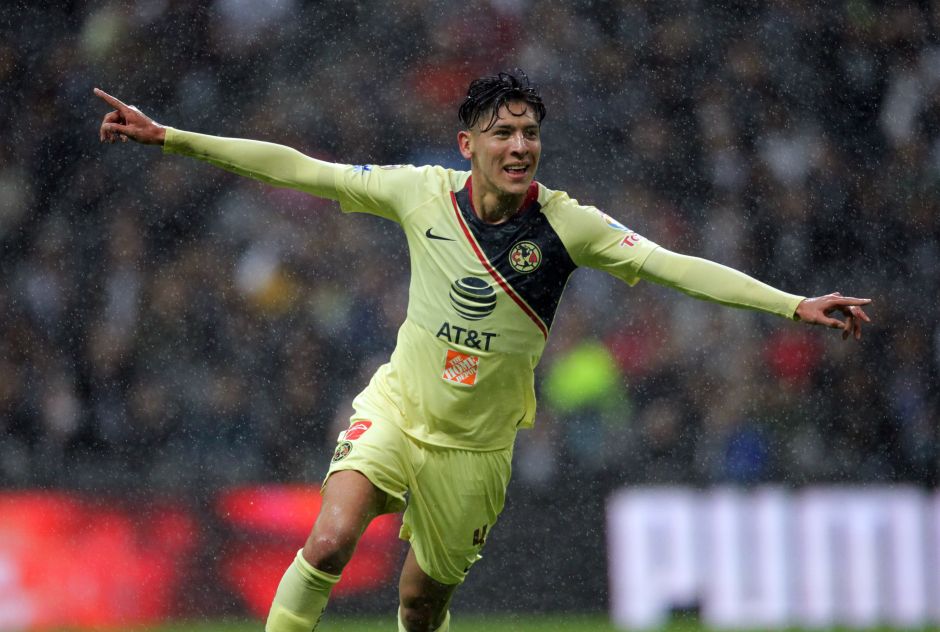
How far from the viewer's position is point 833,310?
4.58 metres

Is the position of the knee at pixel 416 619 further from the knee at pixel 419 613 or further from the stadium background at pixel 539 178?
the stadium background at pixel 539 178

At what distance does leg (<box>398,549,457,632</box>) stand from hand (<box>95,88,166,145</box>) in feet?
5.49

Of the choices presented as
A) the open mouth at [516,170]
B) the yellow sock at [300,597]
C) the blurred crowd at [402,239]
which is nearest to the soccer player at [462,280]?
the open mouth at [516,170]

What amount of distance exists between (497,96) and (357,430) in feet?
3.94

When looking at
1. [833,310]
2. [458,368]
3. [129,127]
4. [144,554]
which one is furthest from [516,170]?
[144,554]

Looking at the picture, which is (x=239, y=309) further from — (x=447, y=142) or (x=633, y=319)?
(x=633, y=319)

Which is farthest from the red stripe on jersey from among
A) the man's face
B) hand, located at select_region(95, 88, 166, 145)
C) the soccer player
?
hand, located at select_region(95, 88, 166, 145)

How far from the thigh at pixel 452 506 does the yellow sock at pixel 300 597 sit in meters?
0.54

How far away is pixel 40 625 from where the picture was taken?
25.6ft

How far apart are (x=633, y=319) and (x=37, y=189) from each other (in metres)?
3.82

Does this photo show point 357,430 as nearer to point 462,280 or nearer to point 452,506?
point 452,506

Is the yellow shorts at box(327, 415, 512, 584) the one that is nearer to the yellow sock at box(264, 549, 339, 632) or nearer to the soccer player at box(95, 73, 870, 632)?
the soccer player at box(95, 73, 870, 632)

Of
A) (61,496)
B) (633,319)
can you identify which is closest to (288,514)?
(61,496)

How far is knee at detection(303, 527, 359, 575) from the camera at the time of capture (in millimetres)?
4648
